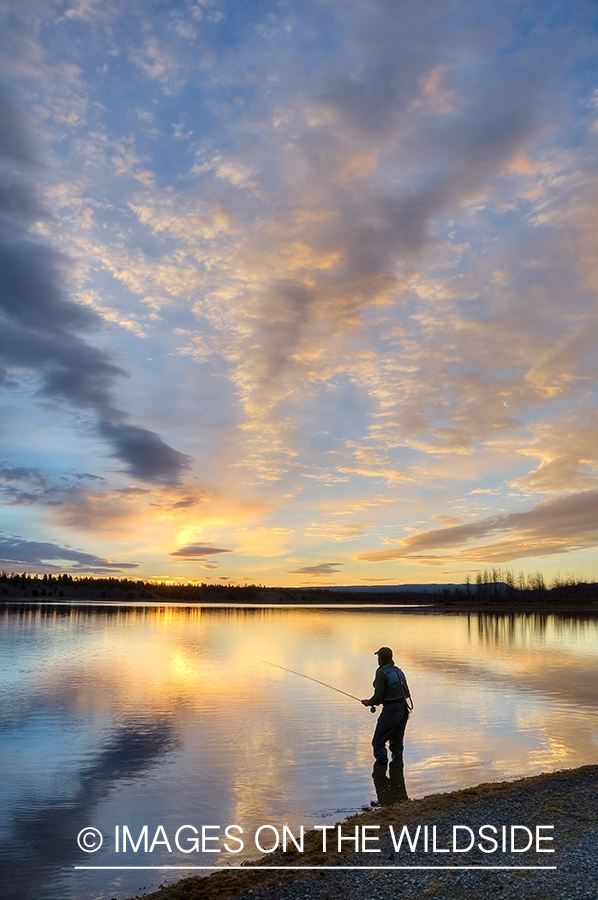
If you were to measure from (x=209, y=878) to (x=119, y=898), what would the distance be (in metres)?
1.12

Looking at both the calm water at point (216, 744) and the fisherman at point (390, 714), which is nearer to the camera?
the calm water at point (216, 744)

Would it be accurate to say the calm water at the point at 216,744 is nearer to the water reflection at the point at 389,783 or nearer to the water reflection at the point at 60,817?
the water reflection at the point at 60,817

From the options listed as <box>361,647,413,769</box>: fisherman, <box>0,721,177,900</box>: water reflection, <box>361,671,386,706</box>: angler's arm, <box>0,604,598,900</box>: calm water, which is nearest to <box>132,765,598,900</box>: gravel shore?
<box>0,604,598,900</box>: calm water

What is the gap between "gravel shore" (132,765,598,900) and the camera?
7.20 meters

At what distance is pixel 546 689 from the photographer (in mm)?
24969

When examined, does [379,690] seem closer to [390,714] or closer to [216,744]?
[390,714]

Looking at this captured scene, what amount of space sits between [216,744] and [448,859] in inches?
341

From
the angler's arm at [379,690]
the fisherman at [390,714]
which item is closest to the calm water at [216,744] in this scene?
the fisherman at [390,714]

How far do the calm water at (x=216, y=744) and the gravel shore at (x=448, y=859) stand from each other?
107cm

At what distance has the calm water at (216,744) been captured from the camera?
1000cm

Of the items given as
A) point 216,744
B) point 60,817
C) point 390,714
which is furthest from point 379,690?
point 60,817

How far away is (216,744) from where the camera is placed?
15.7 m

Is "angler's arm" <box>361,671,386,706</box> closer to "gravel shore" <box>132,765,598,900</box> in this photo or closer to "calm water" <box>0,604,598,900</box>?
"calm water" <box>0,604,598,900</box>

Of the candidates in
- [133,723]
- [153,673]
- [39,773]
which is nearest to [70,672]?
[153,673]
